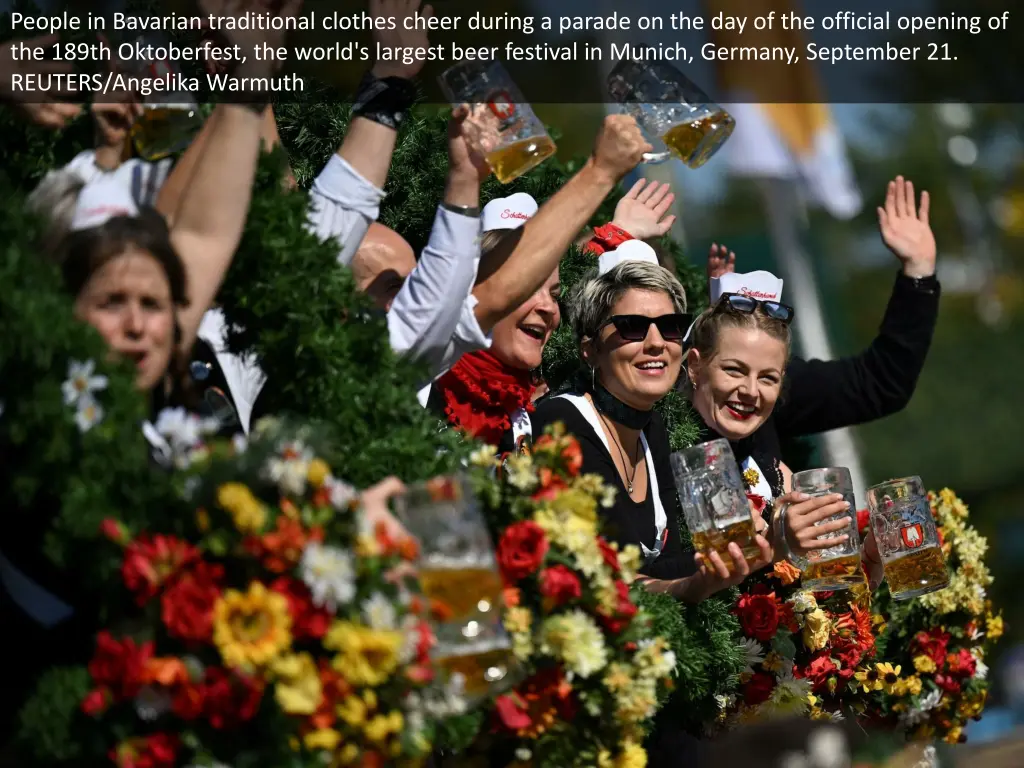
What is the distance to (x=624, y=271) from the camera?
13.0 feet

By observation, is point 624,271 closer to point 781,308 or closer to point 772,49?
point 781,308

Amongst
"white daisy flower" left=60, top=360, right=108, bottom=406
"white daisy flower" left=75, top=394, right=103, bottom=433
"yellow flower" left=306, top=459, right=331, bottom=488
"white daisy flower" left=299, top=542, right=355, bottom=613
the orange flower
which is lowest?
the orange flower

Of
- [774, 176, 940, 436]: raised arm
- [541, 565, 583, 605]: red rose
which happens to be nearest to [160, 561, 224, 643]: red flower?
[541, 565, 583, 605]: red rose

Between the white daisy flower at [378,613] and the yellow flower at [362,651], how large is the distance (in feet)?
0.03

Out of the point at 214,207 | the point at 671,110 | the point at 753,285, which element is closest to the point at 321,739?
the point at 214,207

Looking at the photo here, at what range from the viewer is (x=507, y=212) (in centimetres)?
437

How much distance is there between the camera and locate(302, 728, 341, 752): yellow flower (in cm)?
217

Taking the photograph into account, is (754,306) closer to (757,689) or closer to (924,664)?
(757,689)

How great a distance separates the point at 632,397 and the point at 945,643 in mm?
1655

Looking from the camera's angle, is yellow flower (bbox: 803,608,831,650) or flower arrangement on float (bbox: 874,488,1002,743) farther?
flower arrangement on float (bbox: 874,488,1002,743)

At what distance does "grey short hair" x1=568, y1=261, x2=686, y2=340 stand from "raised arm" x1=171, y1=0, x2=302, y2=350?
4.92 feet

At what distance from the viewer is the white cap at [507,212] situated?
14.2 feet

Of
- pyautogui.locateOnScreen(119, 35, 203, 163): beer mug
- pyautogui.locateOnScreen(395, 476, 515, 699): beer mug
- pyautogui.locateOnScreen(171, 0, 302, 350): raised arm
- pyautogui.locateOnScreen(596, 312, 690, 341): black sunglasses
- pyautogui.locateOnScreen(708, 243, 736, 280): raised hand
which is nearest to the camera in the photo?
pyautogui.locateOnScreen(395, 476, 515, 699): beer mug

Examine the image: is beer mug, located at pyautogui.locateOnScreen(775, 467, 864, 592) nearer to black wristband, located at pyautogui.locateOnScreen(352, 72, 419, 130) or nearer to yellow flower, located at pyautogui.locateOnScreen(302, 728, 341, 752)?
black wristband, located at pyautogui.locateOnScreen(352, 72, 419, 130)
